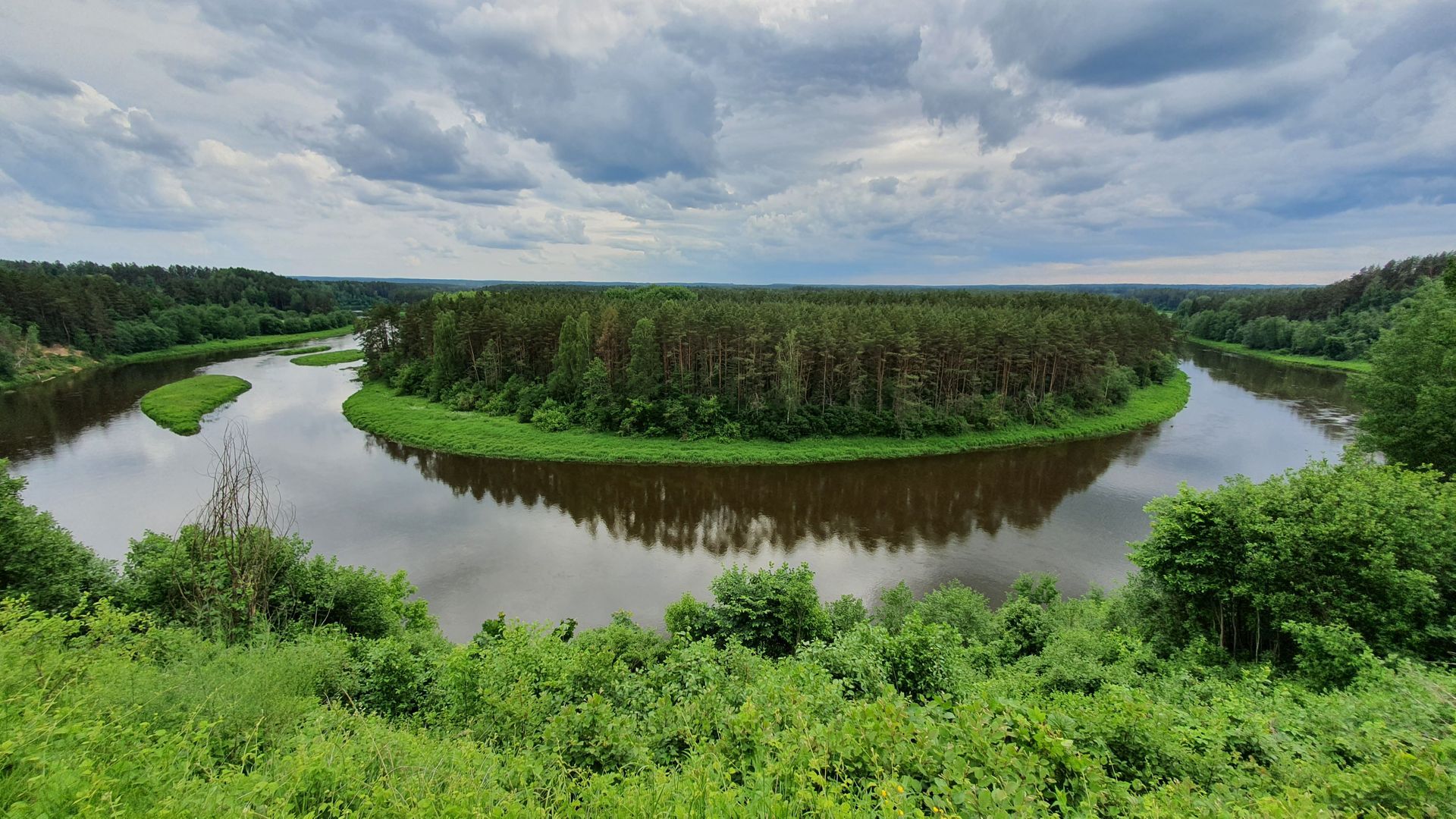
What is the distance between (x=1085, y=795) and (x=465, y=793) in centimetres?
566

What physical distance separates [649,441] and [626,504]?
9.60m

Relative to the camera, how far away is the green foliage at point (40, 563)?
11016mm

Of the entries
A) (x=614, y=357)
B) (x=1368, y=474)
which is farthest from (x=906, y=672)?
(x=614, y=357)

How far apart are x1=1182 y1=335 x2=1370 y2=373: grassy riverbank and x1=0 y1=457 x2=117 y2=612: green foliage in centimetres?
9261

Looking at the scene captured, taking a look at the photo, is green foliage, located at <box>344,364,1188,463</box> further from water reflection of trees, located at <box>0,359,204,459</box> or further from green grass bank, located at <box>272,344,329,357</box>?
green grass bank, located at <box>272,344,329,357</box>

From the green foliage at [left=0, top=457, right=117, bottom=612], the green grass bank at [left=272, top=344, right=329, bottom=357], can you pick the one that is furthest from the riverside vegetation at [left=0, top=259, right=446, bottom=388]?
the green foliage at [left=0, top=457, right=117, bottom=612]

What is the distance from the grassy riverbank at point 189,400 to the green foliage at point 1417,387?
60.7 metres

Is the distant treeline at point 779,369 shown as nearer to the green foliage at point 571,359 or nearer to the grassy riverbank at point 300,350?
the green foliage at point 571,359

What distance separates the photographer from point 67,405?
44.3 metres

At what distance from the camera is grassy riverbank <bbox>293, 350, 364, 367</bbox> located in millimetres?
69688

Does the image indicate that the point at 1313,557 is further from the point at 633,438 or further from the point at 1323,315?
the point at 1323,315

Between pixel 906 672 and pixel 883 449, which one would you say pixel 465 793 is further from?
pixel 883 449

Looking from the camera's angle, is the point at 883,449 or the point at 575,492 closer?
the point at 575,492

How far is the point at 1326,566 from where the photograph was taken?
9883mm
